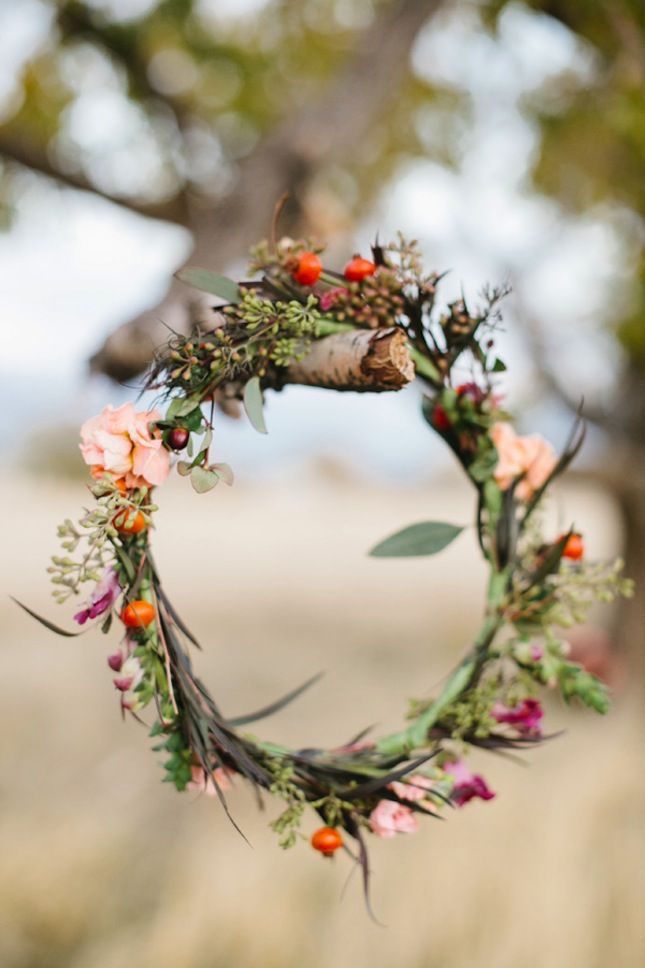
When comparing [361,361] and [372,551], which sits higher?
[361,361]

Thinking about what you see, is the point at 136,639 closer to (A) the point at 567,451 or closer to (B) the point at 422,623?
(A) the point at 567,451

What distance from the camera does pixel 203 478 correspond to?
593 mm

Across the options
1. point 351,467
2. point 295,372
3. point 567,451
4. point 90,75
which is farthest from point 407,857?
point 351,467

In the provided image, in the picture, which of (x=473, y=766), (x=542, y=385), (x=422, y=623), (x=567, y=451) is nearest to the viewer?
(x=567, y=451)

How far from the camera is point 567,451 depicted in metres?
0.83

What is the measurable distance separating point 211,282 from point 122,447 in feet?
0.52

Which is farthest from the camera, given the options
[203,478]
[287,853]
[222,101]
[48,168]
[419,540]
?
[222,101]

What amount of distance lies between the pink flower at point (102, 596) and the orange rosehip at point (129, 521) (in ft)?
0.11

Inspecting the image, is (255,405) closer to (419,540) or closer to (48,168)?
(419,540)

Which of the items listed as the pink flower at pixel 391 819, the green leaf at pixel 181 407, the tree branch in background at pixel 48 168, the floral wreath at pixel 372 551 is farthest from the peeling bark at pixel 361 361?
the tree branch in background at pixel 48 168

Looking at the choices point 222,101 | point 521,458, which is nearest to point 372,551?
point 521,458

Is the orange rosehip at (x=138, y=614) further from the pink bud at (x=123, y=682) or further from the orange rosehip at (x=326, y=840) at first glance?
the orange rosehip at (x=326, y=840)

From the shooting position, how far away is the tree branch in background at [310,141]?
1814 millimetres

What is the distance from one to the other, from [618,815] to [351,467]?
19.6 ft
